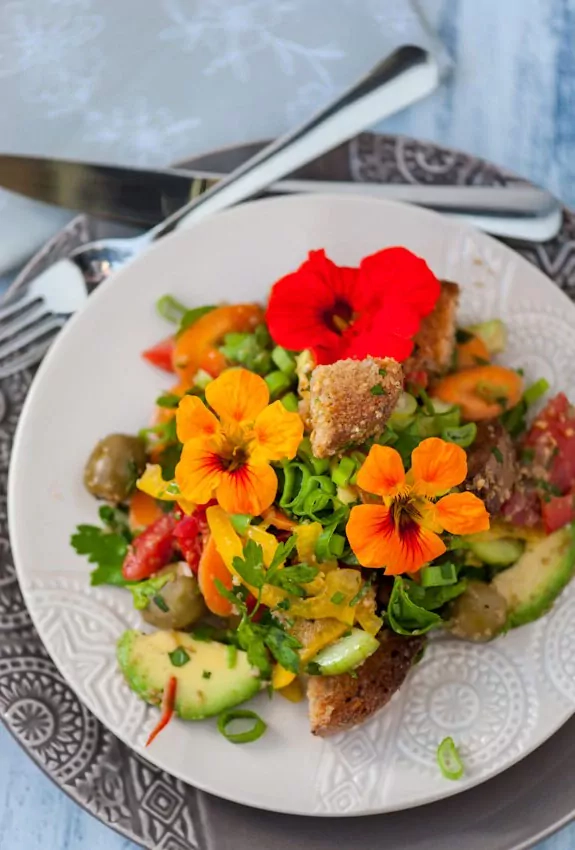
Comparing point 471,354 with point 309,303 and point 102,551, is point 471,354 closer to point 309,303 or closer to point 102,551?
point 309,303

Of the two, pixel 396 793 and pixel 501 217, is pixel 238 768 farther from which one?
pixel 501 217

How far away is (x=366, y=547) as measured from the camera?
182 centimetres

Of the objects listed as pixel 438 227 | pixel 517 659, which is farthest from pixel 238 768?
pixel 438 227

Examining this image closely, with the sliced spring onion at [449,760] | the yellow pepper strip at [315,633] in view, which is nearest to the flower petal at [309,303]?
the yellow pepper strip at [315,633]

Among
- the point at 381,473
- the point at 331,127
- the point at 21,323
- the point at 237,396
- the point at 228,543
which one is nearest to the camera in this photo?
the point at 381,473

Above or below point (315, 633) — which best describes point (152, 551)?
above

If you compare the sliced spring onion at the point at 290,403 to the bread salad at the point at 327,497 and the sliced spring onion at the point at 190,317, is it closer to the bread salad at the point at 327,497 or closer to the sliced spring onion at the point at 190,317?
the bread salad at the point at 327,497

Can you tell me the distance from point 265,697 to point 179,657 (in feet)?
0.82

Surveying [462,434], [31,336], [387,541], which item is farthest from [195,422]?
[31,336]

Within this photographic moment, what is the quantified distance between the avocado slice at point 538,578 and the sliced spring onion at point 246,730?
0.68 metres

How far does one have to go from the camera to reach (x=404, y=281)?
2148 mm

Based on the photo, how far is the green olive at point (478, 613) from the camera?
2.19 metres

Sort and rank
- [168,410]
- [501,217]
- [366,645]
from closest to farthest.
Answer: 1. [366,645]
2. [168,410]
3. [501,217]

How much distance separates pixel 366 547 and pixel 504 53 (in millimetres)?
1938
